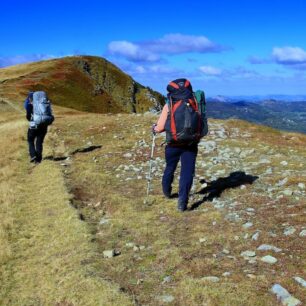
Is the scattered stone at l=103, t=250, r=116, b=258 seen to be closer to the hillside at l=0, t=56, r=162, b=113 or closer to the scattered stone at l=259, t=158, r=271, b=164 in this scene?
the scattered stone at l=259, t=158, r=271, b=164

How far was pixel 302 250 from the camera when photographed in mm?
9414

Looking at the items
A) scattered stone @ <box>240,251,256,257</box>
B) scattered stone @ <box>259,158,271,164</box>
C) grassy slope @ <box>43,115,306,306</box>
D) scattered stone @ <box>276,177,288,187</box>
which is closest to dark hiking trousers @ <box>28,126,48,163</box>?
grassy slope @ <box>43,115,306,306</box>

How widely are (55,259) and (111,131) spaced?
1900 cm

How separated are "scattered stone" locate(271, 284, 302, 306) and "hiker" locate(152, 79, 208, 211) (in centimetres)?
523

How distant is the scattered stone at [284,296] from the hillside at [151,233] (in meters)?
0.03

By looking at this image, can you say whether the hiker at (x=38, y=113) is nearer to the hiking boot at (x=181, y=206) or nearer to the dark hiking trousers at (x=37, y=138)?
the dark hiking trousers at (x=37, y=138)

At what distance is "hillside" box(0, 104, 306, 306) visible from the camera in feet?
27.1

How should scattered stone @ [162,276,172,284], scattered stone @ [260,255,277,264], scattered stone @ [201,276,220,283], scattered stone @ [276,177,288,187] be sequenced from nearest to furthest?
scattered stone @ [201,276,220,283] → scattered stone @ [162,276,172,284] → scattered stone @ [260,255,277,264] → scattered stone @ [276,177,288,187]

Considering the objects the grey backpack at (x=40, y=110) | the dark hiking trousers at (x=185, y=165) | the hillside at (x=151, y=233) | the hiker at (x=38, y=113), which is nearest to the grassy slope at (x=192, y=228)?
the hillside at (x=151, y=233)

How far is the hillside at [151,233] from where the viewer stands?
8266mm

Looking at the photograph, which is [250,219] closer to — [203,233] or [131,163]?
[203,233]

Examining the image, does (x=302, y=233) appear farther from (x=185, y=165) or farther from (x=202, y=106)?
(x=202, y=106)

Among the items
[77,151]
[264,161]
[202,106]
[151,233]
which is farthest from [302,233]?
[77,151]

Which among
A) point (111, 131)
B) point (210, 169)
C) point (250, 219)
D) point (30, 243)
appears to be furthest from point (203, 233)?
point (111, 131)
